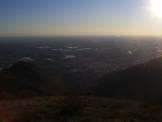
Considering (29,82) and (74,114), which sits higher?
(74,114)

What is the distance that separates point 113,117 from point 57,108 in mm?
2834

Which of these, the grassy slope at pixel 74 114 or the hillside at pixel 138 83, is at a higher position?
the grassy slope at pixel 74 114

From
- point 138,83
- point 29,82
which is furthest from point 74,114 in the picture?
point 29,82

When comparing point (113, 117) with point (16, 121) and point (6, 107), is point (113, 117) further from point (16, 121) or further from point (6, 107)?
point (6, 107)

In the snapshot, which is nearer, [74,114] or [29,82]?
[74,114]

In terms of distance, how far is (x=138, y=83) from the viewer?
2466cm

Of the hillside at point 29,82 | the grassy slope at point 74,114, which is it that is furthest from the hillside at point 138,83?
the grassy slope at point 74,114

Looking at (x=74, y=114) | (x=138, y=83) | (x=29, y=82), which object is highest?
(x=74, y=114)

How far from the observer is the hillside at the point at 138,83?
71.2 feet

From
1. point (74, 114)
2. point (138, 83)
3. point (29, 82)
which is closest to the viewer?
point (74, 114)

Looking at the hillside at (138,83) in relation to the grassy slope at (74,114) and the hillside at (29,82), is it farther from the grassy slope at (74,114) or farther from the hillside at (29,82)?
the grassy slope at (74,114)

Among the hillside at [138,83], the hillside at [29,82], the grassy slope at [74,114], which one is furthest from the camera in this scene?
the hillside at [29,82]

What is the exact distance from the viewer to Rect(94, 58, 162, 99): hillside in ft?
71.2

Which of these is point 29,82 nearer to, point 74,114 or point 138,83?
point 138,83
